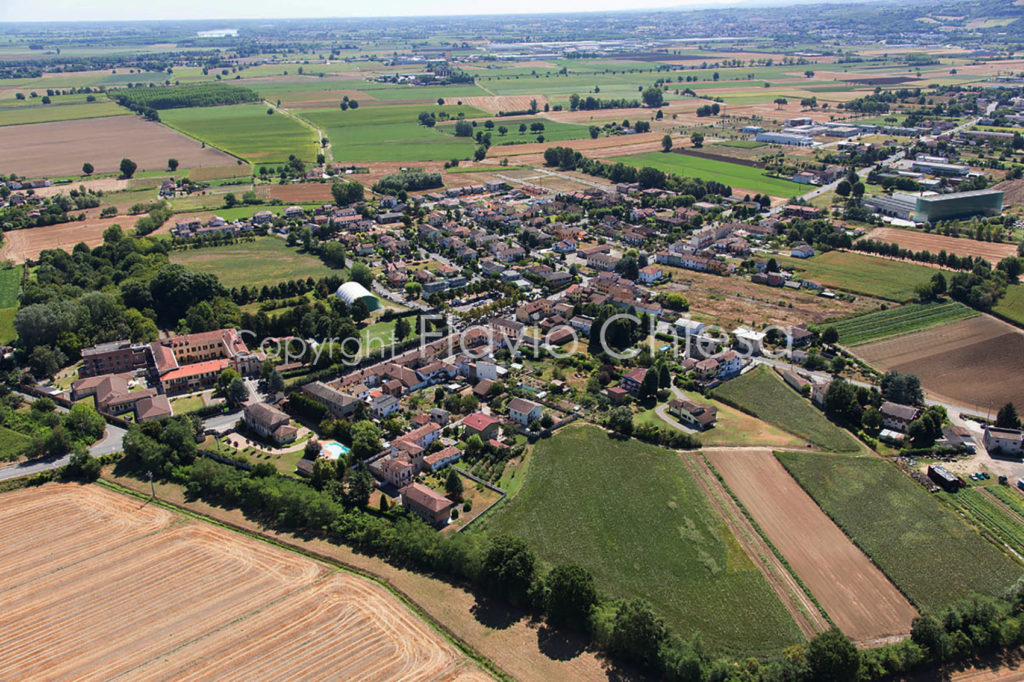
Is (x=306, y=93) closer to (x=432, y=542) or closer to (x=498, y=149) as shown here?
(x=498, y=149)

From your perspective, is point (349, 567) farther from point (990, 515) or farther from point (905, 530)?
point (990, 515)

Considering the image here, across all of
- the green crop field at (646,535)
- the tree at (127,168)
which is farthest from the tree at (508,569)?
the tree at (127,168)

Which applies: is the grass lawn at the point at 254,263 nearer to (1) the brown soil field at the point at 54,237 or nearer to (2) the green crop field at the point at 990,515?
(1) the brown soil field at the point at 54,237

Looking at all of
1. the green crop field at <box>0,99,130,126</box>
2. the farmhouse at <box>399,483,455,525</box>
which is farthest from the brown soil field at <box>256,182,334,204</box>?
the green crop field at <box>0,99,130,126</box>

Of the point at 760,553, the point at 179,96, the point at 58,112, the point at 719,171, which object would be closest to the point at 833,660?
the point at 760,553

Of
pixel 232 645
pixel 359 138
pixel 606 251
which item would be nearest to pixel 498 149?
pixel 359 138

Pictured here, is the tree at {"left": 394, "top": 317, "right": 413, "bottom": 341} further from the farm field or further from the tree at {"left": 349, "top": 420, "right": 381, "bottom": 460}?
the farm field
